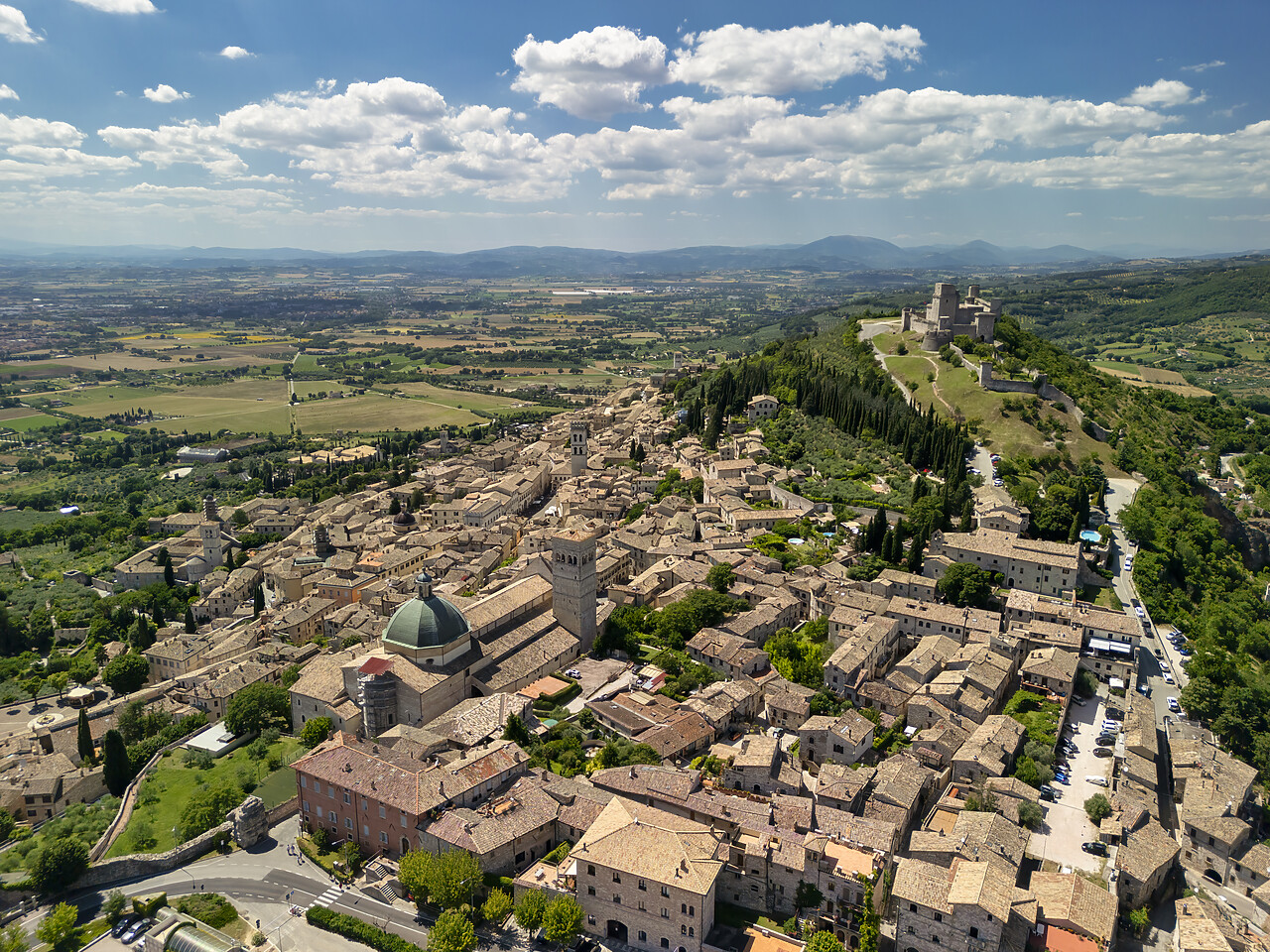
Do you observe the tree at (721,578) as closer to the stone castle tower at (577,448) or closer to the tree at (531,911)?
the tree at (531,911)

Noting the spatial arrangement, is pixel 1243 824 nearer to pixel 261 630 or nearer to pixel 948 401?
pixel 948 401

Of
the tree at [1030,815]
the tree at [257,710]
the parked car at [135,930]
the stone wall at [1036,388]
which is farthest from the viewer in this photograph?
the stone wall at [1036,388]

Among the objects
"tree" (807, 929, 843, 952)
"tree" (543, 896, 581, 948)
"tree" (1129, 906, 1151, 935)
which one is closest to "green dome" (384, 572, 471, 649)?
"tree" (543, 896, 581, 948)

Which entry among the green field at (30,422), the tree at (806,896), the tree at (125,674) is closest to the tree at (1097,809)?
the tree at (806,896)

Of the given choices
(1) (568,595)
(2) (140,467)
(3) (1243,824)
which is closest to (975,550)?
(3) (1243,824)

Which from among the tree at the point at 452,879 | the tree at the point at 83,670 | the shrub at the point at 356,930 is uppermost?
the tree at the point at 452,879

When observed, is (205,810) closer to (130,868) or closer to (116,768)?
(130,868)

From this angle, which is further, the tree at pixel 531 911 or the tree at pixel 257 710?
the tree at pixel 257 710
